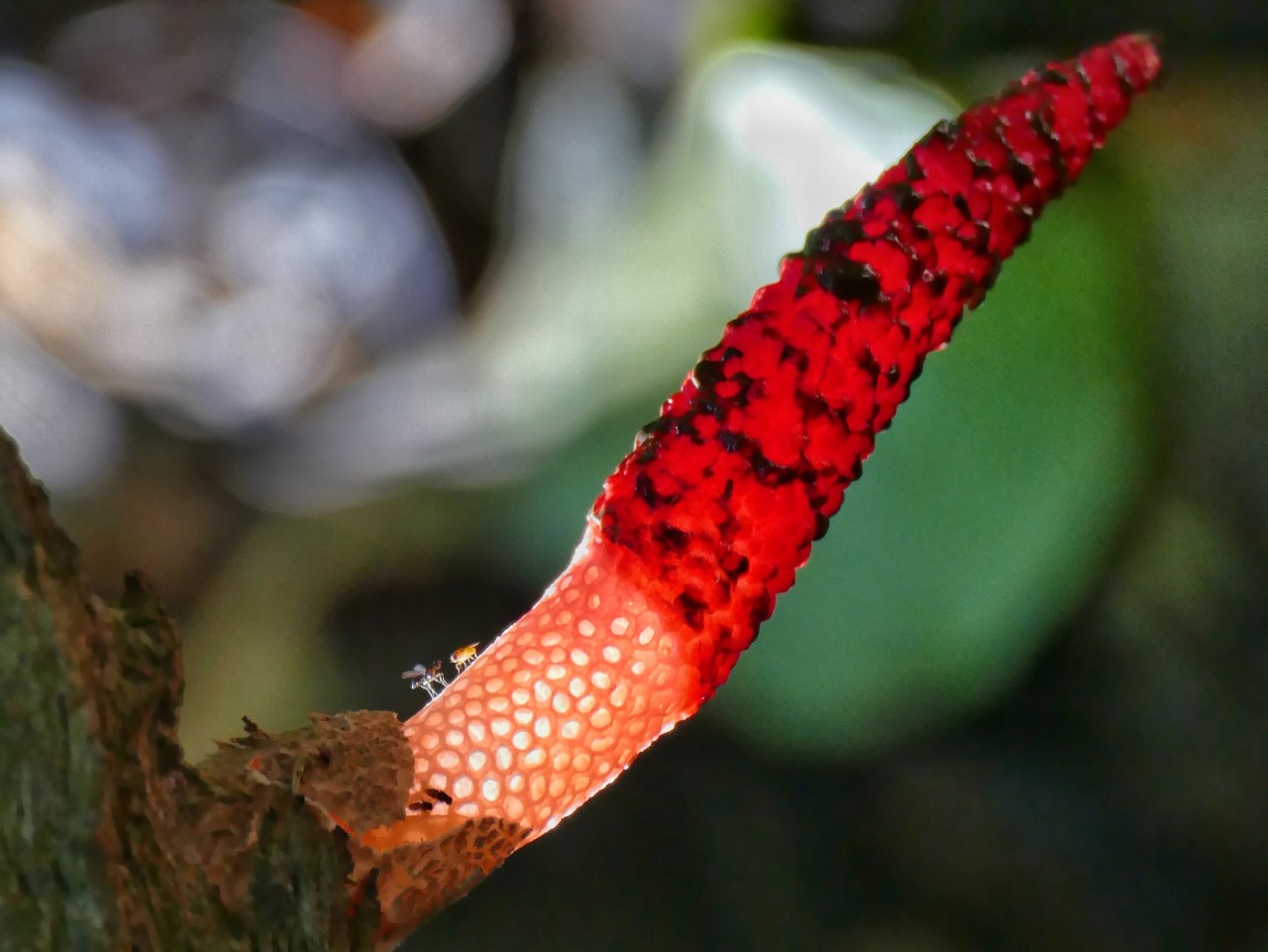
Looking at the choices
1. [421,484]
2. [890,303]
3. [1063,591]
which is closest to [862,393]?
[890,303]

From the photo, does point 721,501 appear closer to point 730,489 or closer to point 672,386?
point 730,489

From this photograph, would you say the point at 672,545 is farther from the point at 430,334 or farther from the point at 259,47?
the point at 259,47

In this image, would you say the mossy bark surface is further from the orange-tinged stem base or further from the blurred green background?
the blurred green background

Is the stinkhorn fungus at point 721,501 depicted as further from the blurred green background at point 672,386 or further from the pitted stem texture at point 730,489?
the blurred green background at point 672,386

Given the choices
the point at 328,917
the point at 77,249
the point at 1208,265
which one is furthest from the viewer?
the point at 77,249

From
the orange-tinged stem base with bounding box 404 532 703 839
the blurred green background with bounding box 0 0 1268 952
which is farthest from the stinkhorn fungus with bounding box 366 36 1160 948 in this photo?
the blurred green background with bounding box 0 0 1268 952
